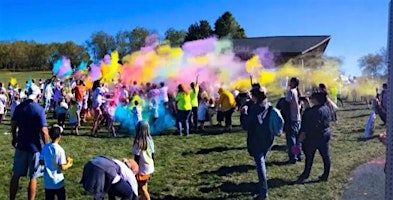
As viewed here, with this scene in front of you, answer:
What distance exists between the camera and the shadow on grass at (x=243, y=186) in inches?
325

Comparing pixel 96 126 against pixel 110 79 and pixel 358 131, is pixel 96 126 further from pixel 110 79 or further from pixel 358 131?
pixel 358 131

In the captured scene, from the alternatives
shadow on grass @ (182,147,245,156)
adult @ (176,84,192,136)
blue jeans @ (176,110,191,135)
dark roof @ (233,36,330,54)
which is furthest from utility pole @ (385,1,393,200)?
dark roof @ (233,36,330,54)

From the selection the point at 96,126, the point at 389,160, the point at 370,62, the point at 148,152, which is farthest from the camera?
the point at 370,62

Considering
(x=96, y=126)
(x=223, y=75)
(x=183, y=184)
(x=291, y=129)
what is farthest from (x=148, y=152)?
(x=223, y=75)

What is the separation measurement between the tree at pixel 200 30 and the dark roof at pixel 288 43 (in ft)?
14.0

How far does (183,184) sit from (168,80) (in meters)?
11.2

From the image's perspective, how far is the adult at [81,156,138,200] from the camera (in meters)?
5.85

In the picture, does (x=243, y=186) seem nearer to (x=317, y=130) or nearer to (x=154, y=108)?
(x=317, y=130)

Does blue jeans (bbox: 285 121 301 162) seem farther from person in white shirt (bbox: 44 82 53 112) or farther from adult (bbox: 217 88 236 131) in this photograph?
person in white shirt (bbox: 44 82 53 112)

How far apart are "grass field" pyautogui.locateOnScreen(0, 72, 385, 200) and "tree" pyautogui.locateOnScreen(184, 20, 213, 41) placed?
36966 mm

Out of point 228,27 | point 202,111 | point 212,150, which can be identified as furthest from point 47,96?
point 228,27

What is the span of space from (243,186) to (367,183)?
2241 mm

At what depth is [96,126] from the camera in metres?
15.0

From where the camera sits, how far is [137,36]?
125 feet
